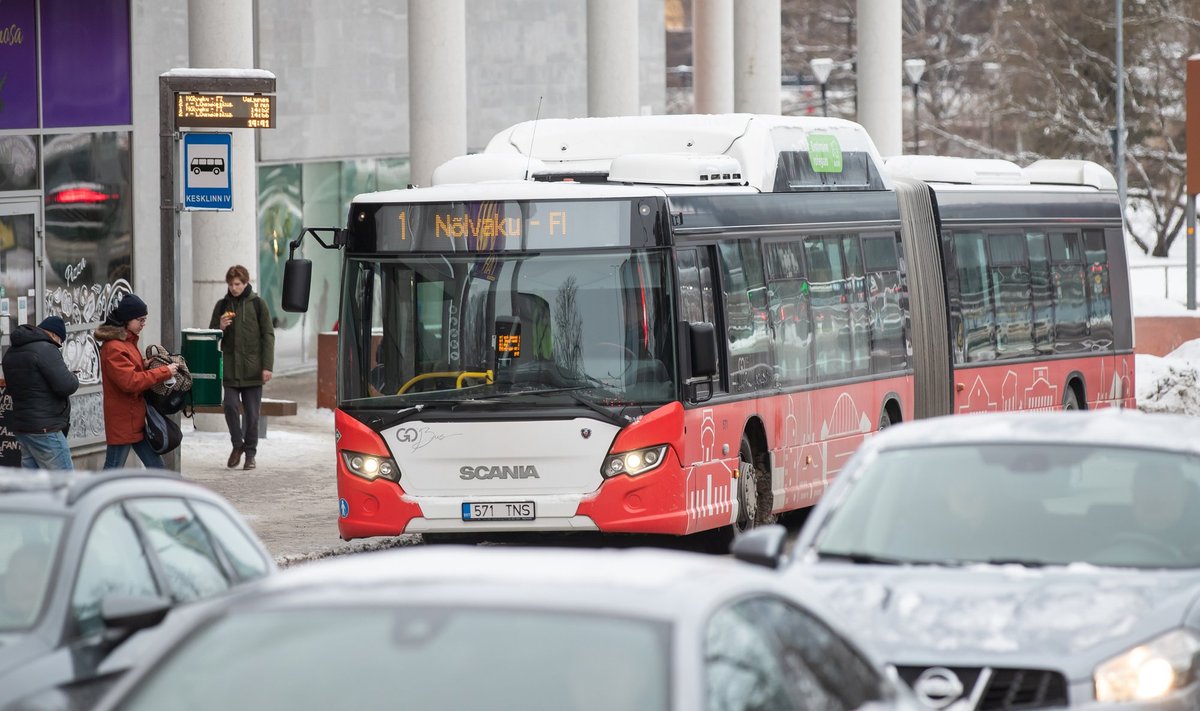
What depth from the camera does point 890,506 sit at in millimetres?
8039

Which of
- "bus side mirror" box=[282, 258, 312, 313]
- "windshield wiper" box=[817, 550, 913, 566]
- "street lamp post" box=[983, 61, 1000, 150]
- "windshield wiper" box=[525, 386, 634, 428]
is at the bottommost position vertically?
"windshield wiper" box=[817, 550, 913, 566]

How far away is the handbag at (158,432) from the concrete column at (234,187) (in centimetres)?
743

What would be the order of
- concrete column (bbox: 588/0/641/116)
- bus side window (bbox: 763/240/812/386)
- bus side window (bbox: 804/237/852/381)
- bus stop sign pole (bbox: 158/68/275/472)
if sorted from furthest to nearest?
concrete column (bbox: 588/0/641/116), bus side window (bbox: 804/237/852/381), bus side window (bbox: 763/240/812/386), bus stop sign pole (bbox: 158/68/275/472)

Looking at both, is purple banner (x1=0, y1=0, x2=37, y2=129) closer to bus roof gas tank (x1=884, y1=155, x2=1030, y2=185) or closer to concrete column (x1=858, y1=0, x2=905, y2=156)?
bus roof gas tank (x1=884, y1=155, x2=1030, y2=185)

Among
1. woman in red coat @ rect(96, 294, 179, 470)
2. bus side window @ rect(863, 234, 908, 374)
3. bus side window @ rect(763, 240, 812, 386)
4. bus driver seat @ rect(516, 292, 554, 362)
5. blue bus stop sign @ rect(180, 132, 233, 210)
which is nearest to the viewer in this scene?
bus driver seat @ rect(516, 292, 554, 362)

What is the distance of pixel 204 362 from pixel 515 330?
6.31 metres

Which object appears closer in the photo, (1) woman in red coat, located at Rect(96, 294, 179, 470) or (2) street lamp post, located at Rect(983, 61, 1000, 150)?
(1) woman in red coat, located at Rect(96, 294, 179, 470)

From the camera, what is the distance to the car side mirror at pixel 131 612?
21.3 ft

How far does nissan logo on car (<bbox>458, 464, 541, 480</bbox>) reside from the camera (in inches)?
555

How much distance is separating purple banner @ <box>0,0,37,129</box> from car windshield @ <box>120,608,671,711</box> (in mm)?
17375

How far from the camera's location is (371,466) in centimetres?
1434

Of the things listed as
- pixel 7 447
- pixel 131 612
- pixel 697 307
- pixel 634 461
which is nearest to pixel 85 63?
pixel 7 447

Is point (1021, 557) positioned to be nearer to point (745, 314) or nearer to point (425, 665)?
point (425, 665)

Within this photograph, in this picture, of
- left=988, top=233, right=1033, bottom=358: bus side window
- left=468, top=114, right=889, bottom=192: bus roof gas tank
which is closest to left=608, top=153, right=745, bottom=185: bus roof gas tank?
left=468, top=114, right=889, bottom=192: bus roof gas tank
